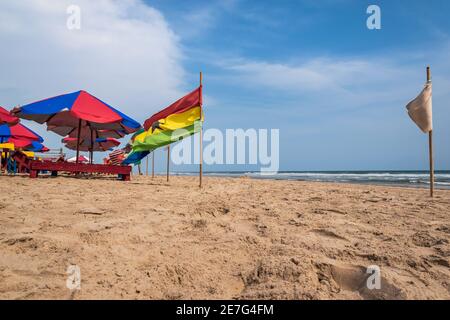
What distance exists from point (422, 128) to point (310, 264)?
4.99 metres

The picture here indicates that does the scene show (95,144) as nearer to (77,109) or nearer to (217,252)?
(77,109)

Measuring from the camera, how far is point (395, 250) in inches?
92.9

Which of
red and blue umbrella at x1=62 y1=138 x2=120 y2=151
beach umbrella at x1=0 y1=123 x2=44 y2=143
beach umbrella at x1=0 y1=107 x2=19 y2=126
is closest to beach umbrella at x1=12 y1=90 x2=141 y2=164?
beach umbrella at x1=0 y1=107 x2=19 y2=126

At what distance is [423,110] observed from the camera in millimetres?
5535

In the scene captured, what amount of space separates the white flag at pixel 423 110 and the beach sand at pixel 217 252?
2.66 metres

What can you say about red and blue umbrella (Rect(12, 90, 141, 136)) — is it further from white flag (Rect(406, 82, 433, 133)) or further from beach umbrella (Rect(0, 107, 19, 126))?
white flag (Rect(406, 82, 433, 133))

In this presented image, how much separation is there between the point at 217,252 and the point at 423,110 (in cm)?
532

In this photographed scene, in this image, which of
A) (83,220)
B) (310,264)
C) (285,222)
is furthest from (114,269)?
(285,222)

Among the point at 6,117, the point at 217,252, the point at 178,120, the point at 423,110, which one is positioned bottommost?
the point at 217,252

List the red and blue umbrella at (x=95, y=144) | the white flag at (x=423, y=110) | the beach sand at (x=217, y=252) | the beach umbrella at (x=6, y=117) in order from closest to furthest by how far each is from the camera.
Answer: the beach sand at (x=217, y=252)
the white flag at (x=423, y=110)
the beach umbrella at (x=6, y=117)
the red and blue umbrella at (x=95, y=144)

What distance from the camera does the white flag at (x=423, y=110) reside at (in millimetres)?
5512

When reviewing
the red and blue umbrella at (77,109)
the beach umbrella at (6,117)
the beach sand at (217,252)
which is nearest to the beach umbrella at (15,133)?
the beach umbrella at (6,117)

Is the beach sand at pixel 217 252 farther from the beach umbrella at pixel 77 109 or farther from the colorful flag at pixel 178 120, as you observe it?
the beach umbrella at pixel 77 109

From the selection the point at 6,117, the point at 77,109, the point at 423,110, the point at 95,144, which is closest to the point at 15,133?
the point at 95,144
